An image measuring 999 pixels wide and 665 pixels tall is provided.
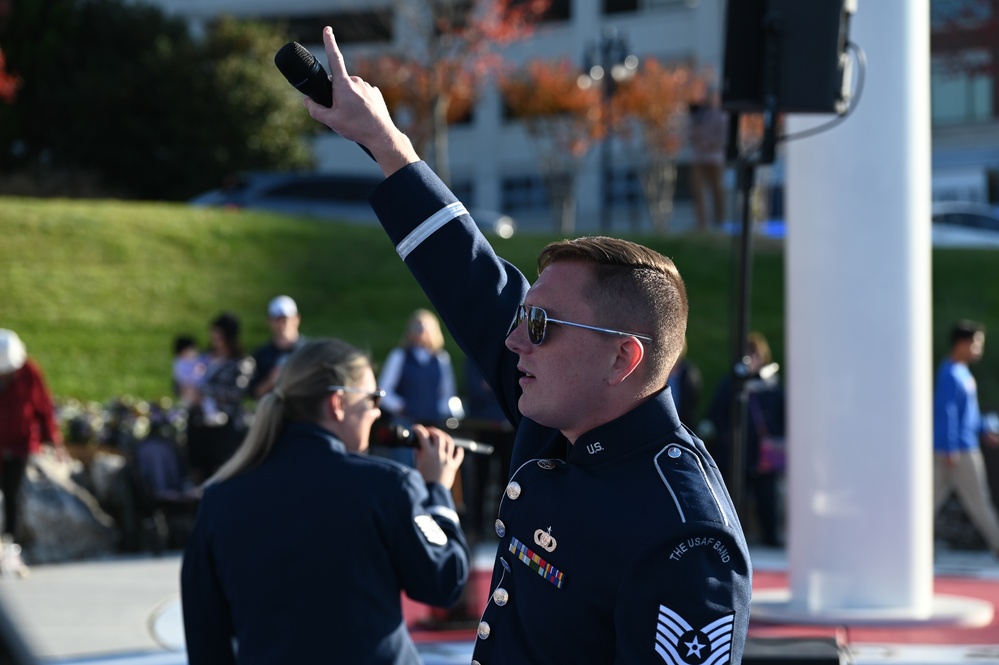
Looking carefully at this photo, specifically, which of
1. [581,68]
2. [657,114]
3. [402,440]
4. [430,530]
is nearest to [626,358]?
[430,530]

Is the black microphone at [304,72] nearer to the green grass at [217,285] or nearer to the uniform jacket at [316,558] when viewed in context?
the uniform jacket at [316,558]

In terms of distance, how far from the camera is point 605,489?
2459mm

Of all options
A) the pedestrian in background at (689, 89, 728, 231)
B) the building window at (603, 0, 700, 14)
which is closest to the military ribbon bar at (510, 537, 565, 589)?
the pedestrian in background at (689, 89, 728, 231)

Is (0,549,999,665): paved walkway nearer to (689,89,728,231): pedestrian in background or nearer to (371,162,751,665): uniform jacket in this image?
(371,162,751,665): uniform jacket

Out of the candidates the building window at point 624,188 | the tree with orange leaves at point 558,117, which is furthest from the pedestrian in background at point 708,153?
the building window at point 624,188

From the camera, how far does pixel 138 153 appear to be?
105 feet

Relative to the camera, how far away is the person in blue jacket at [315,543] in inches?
143

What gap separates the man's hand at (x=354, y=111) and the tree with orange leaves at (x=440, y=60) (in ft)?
89.0

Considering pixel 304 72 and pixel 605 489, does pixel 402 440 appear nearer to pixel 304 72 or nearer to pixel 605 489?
pixel 304 72

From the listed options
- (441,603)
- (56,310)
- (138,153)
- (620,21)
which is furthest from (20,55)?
(441,603)

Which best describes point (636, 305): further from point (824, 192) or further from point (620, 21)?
point (620, 21)

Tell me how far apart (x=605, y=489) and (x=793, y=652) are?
199 centimetres

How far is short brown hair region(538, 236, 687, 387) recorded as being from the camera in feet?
8.29

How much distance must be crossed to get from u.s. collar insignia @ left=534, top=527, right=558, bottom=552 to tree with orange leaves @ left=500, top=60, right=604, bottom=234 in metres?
32.6
